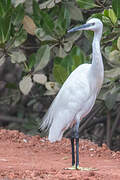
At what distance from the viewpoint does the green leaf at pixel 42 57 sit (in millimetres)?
6414

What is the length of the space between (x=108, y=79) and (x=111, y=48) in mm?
372

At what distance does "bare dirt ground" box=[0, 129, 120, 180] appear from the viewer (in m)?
4.64

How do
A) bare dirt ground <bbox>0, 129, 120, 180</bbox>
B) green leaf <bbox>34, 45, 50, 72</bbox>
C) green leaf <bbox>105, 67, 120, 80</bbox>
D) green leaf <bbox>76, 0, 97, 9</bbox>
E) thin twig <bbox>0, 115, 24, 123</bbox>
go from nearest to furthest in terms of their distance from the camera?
bare dirt ground <bbox>0, 129, 120, 180</bbox>
green leaf <bbox>105, 67, 120, 80</bbox>
green leaf <bbox>76, 0, 97, 9</bbox>
green leaf <bbox>34, 45, 50, 72</bbox>
thin twig <bbox>0, 115, 24, 123</bbox>

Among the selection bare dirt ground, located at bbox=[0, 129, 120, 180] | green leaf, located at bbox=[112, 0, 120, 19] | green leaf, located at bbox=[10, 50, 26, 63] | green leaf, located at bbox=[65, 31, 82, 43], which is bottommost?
bare dirt ground, located at bbox=[0, 129, 120, 180]

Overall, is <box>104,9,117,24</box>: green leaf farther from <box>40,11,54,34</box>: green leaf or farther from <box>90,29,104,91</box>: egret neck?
<box>40,11,54,34</box>: green leaf

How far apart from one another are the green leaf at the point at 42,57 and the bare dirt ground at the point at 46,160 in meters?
0.93

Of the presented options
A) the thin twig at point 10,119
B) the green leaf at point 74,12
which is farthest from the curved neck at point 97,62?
the thin twig at point 10,119

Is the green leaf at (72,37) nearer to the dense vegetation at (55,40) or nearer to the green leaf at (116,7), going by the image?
the dense vegetation at (55,40)

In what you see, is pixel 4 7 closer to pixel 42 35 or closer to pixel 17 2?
pixel 17 2

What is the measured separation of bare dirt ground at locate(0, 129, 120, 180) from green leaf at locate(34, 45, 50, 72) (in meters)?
0.93

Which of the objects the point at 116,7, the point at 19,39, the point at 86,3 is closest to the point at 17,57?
the point at 19,39

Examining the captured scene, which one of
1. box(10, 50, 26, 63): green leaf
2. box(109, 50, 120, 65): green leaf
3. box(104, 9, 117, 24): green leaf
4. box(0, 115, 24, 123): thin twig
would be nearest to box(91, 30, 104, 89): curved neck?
box(109, 50, 120, 65): green leaf

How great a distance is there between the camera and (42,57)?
6.48 metres

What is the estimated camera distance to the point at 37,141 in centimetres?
675
